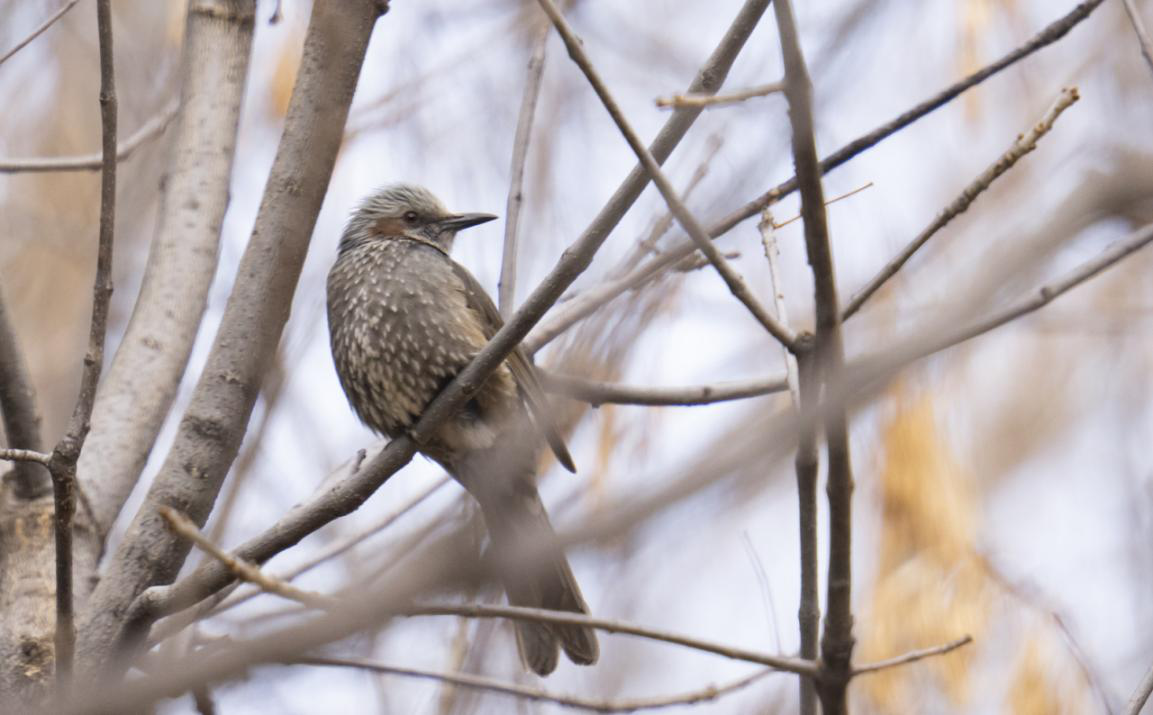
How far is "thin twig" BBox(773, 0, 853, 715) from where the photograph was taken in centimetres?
169

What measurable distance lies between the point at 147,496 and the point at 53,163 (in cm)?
107

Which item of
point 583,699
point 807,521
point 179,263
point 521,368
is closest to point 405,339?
point 521,368

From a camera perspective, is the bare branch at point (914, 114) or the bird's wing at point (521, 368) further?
the bird's wing at point (521, 368)

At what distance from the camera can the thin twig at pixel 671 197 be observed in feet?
6.35

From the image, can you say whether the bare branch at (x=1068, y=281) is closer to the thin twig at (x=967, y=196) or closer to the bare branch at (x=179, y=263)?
the thin twig at (x=967, y=196)

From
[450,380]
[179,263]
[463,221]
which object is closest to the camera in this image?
[179,263]

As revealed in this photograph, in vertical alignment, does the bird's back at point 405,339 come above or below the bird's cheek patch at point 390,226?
below

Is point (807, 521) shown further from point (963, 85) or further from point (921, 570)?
point (921, 570)

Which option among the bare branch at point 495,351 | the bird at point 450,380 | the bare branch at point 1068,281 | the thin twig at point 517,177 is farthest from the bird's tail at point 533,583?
the bare branch at point 1068,281

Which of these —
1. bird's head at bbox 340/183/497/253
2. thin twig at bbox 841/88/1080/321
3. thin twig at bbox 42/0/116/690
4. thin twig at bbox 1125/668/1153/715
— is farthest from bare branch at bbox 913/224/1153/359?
bird's head at bbox 340/183/497/253

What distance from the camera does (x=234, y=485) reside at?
12.0ft

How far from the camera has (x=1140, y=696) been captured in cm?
213

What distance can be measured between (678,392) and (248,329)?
1.15 m

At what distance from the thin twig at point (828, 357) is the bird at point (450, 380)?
144cm
